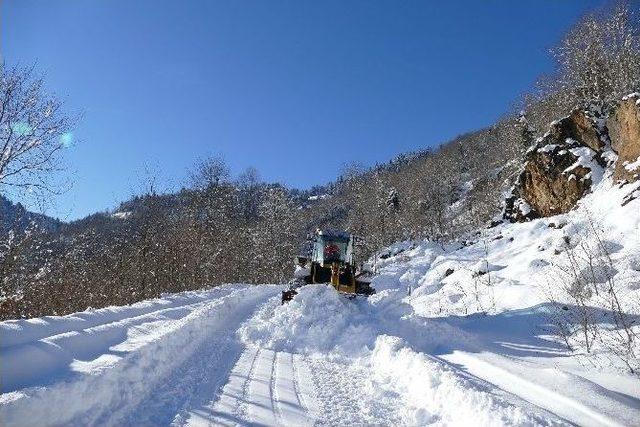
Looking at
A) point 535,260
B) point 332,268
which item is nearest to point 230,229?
point 332,268

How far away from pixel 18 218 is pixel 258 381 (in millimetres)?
15038

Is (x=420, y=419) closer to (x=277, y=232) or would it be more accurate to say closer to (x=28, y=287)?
(x=28, y=287)

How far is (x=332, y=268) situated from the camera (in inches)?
611

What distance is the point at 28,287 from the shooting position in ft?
53.8

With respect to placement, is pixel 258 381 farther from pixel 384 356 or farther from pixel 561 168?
pixel 561 168

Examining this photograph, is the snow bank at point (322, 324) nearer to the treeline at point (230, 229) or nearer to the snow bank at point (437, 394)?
the snow bank at point (437, 394)

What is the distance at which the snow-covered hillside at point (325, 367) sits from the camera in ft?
16.3

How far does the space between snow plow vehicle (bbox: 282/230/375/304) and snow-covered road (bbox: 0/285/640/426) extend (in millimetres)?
4975

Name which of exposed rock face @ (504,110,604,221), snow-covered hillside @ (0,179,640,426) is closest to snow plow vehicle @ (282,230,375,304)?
snow-covered hillside @ (0,179,640,426)

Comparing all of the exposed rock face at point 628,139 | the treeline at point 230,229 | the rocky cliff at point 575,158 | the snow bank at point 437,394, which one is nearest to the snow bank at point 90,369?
the snow bank at point 437,394

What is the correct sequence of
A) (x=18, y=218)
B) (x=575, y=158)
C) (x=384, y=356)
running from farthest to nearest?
(x=575, y=158)
(x=18, y=218)
(x=384, y=356)

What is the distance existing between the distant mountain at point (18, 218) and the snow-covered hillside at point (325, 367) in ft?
22.4

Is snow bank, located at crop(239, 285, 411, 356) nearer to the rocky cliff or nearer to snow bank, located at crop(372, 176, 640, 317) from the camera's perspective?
snow bank, located at crop(372, 176, 640, 317)

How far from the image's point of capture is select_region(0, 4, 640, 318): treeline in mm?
20891
